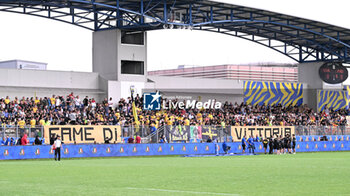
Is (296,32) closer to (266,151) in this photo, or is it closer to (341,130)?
(341,130)

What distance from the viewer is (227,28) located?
64312mm

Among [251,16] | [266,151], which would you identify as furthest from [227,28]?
[266,151]

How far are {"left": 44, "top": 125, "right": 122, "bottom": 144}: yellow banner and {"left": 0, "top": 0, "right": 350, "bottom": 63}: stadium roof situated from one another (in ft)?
32.6

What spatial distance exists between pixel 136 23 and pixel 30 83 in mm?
10552

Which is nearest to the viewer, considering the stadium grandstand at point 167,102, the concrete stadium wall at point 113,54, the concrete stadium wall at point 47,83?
the stadium grandstand at point 167,102

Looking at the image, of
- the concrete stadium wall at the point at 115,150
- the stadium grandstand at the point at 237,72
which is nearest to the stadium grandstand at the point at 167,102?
the concrete stadium wall at the point at 115,150

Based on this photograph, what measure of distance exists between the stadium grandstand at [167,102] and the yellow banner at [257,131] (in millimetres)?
114

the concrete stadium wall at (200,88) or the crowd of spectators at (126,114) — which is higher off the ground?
the concrete stadium wall at (200,88)

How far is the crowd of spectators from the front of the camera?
148 feet

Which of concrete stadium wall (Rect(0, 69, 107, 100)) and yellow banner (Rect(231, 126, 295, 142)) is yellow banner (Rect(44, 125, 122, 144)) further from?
concrete stadium wall (Rect(0, 69, 107, 100))

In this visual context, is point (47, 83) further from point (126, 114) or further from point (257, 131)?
point (257, 131)

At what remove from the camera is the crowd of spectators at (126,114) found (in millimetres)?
44969

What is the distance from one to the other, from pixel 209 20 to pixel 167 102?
28.4 ft

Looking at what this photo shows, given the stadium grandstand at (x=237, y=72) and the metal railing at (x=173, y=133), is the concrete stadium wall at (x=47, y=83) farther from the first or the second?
the stadium grandstand at (x=237, y=72)
